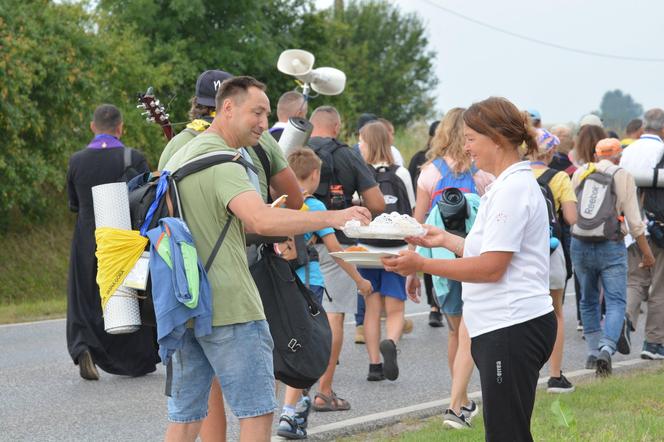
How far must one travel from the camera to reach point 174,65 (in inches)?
1066

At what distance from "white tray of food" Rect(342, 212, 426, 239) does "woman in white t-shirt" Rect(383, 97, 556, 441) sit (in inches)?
6.9

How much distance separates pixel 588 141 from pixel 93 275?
4437mm

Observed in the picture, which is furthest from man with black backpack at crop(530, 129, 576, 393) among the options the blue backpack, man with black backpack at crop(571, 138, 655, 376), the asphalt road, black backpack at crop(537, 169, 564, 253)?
the asphalt road

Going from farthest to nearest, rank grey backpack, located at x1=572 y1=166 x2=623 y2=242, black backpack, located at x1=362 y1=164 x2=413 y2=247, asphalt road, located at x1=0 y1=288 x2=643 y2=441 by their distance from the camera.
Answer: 1. black backpack, located at x1=362 y1=164 x2=413 y2=247
2. grey backpack, located at x1=572 y1=166 x2=623 y2=242
3. asphalt road, located at x1=0 y1=288 x2=643 y2=441

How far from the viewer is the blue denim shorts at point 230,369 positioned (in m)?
4.47

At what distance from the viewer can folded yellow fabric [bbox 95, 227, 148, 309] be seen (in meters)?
4.46

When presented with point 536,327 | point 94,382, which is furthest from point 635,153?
point 536,327

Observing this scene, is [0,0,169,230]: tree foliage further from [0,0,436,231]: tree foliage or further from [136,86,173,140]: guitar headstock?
[136,86,173,140]: guitar headstock

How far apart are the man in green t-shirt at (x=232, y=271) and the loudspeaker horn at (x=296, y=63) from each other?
3.76 metres

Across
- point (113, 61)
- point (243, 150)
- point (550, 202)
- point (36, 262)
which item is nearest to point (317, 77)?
point (550, 202)

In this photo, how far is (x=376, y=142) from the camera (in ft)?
30.9

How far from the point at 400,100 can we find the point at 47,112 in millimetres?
37771

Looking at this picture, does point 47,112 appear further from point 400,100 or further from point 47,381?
point 400,100

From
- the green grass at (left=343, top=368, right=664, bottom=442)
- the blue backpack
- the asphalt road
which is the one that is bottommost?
the asphalt road
